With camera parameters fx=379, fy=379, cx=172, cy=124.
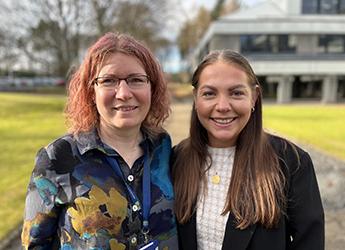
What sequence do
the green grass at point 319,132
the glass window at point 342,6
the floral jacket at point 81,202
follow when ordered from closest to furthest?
1. the floral jacket at point 81,202
2. the green grass at point 319,132
3. the glass window at point 342,6

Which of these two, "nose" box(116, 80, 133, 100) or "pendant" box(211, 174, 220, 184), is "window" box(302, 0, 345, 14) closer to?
"pendant" box(211, 174, 220, 184)

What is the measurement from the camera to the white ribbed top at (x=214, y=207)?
209 cm

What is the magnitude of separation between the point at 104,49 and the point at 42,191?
782 millimetres

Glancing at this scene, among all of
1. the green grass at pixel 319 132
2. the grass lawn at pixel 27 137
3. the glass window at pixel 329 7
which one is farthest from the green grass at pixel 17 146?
the glass window at pixel 329 7

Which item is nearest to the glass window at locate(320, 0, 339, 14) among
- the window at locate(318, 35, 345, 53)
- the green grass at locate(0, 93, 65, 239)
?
the window at locate(318, 35, 345, 53)

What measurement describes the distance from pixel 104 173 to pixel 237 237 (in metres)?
0.78

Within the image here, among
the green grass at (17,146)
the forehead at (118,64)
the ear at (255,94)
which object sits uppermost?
the forehead at (118,64)

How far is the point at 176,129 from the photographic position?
14.9 m

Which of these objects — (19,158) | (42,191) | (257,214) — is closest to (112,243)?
(42,191)

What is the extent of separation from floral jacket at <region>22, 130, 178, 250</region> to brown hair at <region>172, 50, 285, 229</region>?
28 cm

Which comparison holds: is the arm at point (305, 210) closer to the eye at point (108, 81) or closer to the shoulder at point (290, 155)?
the shoulder at point (290, 155)

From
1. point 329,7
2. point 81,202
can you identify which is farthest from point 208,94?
point 329,7

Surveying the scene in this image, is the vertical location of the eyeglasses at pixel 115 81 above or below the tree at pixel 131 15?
below

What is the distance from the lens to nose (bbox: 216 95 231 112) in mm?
2057
